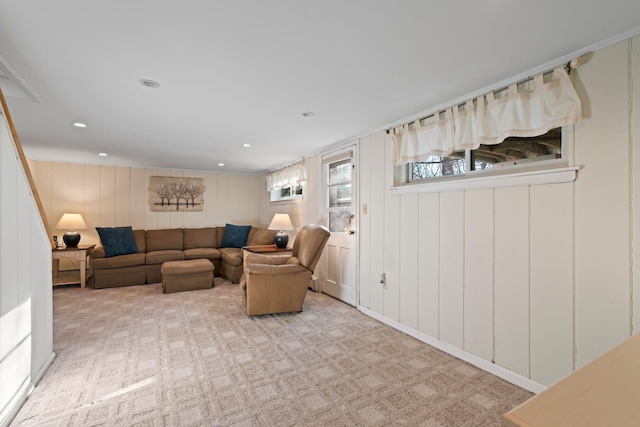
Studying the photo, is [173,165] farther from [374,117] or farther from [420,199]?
[420,199]

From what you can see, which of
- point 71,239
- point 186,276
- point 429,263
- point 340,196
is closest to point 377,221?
point 429,263

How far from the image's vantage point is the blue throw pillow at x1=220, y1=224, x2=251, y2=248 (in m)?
6.16

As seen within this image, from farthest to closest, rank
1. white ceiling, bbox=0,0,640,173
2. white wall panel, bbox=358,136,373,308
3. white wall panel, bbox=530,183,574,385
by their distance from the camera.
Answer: white wall panel, bbox=358,136,373,308
white wall panel, bbox=530,183,574,385
white ceiling, bbox=0,0,640,173

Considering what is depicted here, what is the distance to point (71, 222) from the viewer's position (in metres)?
5.00

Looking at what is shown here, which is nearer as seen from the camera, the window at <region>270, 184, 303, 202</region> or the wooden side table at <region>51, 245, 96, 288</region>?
the wooden side table at <region>51, 245, 96, 288</region>

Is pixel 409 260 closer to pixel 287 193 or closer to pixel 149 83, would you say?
pixel 149 83

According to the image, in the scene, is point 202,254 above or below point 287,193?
below

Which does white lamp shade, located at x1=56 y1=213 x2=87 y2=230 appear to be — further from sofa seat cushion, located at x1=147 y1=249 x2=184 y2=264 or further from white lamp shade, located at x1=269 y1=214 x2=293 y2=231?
white lamp shade, located at x1=269 y1=214 x2=293 y2=231

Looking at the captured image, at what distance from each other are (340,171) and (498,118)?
234 centimetres

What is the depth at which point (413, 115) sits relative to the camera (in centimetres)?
289

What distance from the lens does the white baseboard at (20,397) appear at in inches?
63.7

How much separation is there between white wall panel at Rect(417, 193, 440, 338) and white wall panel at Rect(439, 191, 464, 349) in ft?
0.15

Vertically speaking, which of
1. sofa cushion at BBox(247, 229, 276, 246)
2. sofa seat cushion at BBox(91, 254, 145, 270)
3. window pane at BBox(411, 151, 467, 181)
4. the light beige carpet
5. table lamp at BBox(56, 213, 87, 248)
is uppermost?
window pane at BBox(411, 151, 467, 181)

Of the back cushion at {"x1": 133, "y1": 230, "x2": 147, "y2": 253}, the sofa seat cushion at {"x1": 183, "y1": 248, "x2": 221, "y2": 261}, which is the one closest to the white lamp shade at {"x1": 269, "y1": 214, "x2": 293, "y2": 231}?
the sofa seat cushion at {"x1": 183, "y1": 248, "x2": 221, "y2": 261}
